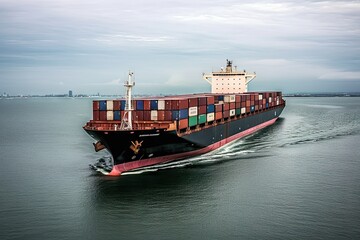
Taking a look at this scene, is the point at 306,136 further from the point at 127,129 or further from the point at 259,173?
the point at 127,129

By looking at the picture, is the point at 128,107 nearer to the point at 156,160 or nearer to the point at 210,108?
the point at 156,160

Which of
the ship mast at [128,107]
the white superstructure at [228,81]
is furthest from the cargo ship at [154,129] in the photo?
the white superstructure at [228,81]

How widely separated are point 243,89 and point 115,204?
46.4 meters

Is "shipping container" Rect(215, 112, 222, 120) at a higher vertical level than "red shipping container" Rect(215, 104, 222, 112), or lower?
lower

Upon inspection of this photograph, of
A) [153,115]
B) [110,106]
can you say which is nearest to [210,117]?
[153,115]

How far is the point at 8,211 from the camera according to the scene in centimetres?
2112

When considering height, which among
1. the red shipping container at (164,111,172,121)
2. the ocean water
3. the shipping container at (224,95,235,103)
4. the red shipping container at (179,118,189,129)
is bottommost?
the ocean water

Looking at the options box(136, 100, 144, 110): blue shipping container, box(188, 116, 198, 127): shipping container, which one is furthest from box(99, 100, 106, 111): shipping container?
box(188, 116, 198, 127): shipping container

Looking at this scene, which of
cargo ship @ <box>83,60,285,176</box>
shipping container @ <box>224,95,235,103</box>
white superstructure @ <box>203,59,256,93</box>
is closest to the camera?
cargo ship @ <box>83,60,285,176</box>

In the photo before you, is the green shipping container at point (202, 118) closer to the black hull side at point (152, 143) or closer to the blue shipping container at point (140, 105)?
the black hull side at point (152, 143)

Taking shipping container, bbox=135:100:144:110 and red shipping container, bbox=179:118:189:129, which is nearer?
red shipping container, bbox=179:118:189:129

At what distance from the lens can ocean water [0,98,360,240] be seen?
18859 mm

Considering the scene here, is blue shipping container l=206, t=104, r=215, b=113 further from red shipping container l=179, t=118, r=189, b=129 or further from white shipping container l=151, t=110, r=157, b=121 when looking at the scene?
white shipping container l=151, t=110, r=157, b=121

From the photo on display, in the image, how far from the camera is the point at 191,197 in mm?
23953
